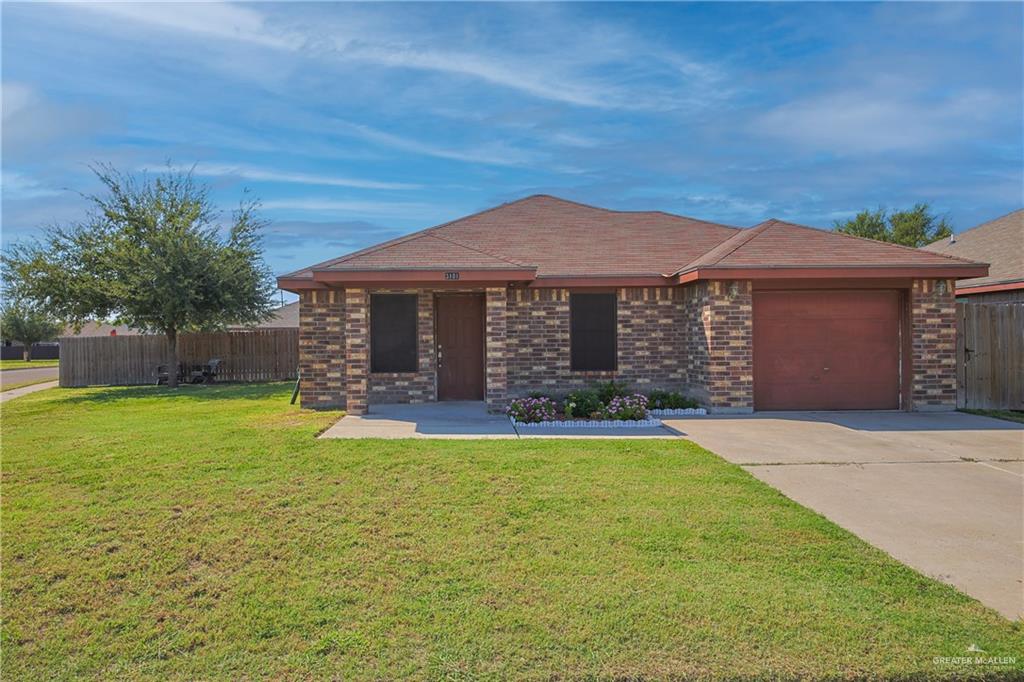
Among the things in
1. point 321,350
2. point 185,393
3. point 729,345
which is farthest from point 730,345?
point 185,393

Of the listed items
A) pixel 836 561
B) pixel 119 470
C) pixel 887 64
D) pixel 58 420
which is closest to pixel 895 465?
pixel 836 561

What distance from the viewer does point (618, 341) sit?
42.1ft

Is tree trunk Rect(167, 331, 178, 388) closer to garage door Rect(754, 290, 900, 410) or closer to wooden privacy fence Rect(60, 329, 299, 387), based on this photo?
wooden privacy fence Rect(60, 329, 299, 387)

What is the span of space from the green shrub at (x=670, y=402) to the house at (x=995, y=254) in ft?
20.1

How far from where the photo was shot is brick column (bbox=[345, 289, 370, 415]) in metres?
11.3

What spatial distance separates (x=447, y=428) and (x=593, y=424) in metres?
2.44

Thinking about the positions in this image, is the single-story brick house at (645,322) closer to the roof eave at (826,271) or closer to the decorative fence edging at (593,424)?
the roof eave at (826,271)

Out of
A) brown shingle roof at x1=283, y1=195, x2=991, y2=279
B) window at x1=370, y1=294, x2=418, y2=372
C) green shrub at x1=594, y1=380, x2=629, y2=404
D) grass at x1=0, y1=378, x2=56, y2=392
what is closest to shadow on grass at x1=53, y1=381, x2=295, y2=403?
grass at x1=0, y1=378, x2=56, y2=392

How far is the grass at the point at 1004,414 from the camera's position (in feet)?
35.3

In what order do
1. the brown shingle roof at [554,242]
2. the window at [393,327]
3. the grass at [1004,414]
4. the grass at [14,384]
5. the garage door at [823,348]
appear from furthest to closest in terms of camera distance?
the grass at [14,384]
the window at [393,327]
the garage door at [823,348]
the brown shingle roof at [554,242]
the grass at [1004,414]

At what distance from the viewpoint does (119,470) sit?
6941 mm

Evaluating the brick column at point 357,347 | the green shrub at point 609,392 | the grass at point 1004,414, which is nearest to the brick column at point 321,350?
the brick column at point 357,347

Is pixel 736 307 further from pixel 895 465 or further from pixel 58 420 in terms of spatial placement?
pixel 58 420

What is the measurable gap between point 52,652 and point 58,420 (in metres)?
10.5
